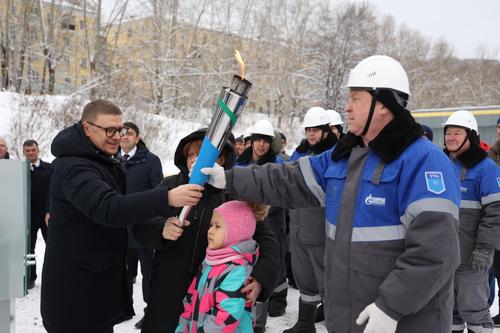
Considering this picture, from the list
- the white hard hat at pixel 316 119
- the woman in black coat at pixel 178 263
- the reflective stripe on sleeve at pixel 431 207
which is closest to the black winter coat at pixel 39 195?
the white hard hat at pixel 316 119

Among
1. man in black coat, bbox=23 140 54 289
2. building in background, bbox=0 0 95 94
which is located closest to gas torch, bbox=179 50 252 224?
man in black coat, bbox=23 140 54 289

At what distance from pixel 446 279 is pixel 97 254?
1.98 meters

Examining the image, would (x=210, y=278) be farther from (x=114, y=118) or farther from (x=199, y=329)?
(x=114, y=118)

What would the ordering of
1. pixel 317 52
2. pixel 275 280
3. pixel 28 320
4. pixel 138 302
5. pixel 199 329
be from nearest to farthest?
pixel 199 329, pixel 275 280, pixel 28 320, pixel 138 302, pixel 317 52

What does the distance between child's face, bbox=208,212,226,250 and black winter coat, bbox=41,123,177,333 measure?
0.27 meters

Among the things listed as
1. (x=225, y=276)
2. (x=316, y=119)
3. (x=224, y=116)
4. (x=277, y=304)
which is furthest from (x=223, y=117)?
(x=277, y=304)

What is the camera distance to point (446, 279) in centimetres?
208

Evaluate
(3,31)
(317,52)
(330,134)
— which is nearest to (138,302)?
(330,134)

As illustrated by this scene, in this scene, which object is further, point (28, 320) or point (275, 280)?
point (28, 320)

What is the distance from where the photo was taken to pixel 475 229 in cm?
451

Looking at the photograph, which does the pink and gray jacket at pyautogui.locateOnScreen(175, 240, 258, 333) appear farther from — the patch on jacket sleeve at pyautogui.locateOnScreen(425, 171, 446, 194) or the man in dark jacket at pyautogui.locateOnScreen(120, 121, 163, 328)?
the man in dark jacket at pyautogui.locateOnScreen(120, 121, 163, 328)

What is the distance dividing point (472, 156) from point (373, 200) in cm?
281

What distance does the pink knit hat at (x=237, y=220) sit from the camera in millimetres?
2764

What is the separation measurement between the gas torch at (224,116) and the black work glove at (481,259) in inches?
121
